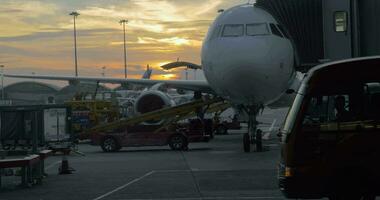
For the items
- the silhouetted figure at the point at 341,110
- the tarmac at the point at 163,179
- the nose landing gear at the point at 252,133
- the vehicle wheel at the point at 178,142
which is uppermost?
the silhouetted figure at the point at 341,110

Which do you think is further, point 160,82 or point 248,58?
point 160,82

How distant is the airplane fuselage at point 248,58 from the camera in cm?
1853

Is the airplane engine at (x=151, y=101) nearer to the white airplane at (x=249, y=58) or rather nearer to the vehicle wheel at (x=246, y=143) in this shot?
the vehicle wheel at (x=246, y=143)

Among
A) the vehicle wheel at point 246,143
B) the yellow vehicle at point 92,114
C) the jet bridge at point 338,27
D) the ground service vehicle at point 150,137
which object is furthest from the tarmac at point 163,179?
the yellow vehicle at point 92,114

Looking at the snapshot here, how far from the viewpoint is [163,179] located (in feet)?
49.5

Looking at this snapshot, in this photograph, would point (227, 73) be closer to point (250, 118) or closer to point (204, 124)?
point (250, 118)

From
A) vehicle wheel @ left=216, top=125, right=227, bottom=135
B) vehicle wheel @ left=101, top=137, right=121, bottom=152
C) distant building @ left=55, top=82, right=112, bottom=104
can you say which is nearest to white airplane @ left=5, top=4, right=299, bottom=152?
vehicle wheel @ left=101, top=137, right=121, bottom=152

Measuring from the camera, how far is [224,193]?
12.4m

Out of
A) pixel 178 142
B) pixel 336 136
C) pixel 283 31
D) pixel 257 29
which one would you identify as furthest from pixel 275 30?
pixel 336 136

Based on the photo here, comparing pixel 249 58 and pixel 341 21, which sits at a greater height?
pixel 341 21

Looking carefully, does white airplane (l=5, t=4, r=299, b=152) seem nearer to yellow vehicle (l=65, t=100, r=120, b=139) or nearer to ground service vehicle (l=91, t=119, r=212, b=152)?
ground service vehicle (l=91, t=119, r=212, b=152)

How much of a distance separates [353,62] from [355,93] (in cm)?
42

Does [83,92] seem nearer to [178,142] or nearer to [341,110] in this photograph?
[178,142]

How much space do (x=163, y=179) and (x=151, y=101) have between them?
17147 millimetres
